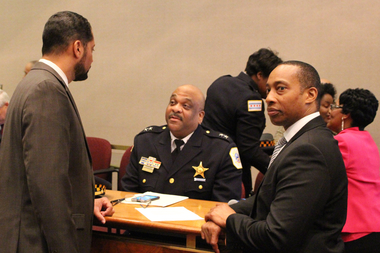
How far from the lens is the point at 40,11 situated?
17.8ft

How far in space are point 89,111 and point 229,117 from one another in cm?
278

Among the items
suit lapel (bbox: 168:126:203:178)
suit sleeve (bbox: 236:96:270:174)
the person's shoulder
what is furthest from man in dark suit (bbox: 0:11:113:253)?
suit sleeve (bbox: 236:96:270:174)

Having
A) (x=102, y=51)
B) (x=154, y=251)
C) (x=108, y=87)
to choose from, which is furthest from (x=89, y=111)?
(x=154, y=251)

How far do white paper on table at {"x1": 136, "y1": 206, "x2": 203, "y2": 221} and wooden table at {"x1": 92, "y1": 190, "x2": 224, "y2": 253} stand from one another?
1.3 inches

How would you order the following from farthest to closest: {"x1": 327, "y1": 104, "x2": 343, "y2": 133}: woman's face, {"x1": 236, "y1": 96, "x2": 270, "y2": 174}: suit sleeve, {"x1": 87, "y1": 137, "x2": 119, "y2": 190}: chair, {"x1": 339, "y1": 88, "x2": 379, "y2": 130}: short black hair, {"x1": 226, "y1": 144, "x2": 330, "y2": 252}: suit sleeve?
{"x1": 87, "y1": 137, "x2": 119, "y2": 190}: chair, {"x1": 236, "y1": 96, "x2": 270, "y2": 174}: suit sleeve, {"x1": 327, "y1": 104, "x2": 343, "y2": 133}: woman's face, {"x1": 339, "y1": 88, "x2": 379, "y2": 130}: short black hair, {"x1": 226, "y1": 144, "x2": 330, "y2": 252}: suit sleeve

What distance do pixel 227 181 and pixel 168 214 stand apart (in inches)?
26.8

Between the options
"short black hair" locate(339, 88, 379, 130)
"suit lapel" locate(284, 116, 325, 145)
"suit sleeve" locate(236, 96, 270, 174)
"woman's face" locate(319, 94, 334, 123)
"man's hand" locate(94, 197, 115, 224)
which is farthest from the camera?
"woman's face" locate(319, 94, 334, 123)

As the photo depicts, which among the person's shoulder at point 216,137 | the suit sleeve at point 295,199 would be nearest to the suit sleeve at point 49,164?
the suit sleeve at point 295,199

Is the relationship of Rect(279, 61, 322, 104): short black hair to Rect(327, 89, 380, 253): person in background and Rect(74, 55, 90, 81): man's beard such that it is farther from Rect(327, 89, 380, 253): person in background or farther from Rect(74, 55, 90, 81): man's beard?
Rect(74, 55, 90, 81): man's beard

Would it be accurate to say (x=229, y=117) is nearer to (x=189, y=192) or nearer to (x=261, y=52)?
(x=261, y=52)

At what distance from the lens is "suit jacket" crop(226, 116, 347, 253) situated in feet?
4.43

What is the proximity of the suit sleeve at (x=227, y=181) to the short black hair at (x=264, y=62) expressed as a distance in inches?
38.2

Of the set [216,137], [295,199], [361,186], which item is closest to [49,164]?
[295,199]

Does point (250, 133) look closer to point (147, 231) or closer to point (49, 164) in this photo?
point (147, 231)
